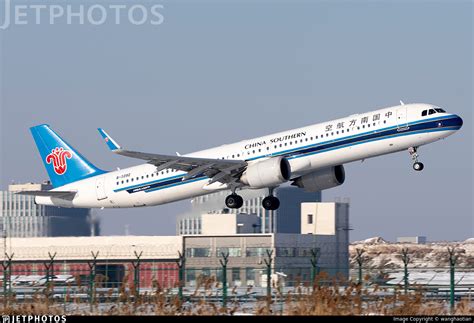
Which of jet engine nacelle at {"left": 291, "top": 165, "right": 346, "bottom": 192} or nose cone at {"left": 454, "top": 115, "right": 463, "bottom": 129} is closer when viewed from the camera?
nose cone at {"left": 454, "top": 115, "right": 463, "bottom": 129}

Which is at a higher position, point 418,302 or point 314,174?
point 314,174

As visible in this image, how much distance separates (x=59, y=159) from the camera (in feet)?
222

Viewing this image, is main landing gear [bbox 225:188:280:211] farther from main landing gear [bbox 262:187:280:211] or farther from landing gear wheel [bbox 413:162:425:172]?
landing gear wheel [bbox 413:162:425:172]

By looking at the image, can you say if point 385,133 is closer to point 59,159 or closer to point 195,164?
point 195,164

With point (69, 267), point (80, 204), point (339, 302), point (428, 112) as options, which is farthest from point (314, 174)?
point (339, 302)

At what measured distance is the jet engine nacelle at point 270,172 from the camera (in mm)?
54344

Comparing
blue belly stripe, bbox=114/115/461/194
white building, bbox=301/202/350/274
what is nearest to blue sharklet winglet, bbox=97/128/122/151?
blue belly stripe, bbox=114/115/461/194

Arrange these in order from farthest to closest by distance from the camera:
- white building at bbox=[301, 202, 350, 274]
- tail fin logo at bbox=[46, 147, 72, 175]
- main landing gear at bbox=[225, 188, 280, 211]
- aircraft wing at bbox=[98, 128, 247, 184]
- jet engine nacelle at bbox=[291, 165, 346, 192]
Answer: white building at bbox=[301, 202, 350, 274], tail fin logo at bbox=[46, 147, 72, 175], main landing gear at bbox=[225, 188, 280, 211], jet engine nacelle at bbox=[291, 165, 346, 192], aircraft wing at bbox=[98, 128, 247, 184]

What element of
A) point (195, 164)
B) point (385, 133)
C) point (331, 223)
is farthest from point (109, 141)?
point (331, 223)

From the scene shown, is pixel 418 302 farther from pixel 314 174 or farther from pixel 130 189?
pixel 130 189

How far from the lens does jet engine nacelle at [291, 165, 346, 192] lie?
193 feet

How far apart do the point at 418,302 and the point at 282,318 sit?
4.26 metres

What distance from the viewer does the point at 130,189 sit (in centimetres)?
6200

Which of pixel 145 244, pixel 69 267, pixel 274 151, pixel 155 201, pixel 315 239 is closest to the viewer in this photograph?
pixel 274 151
